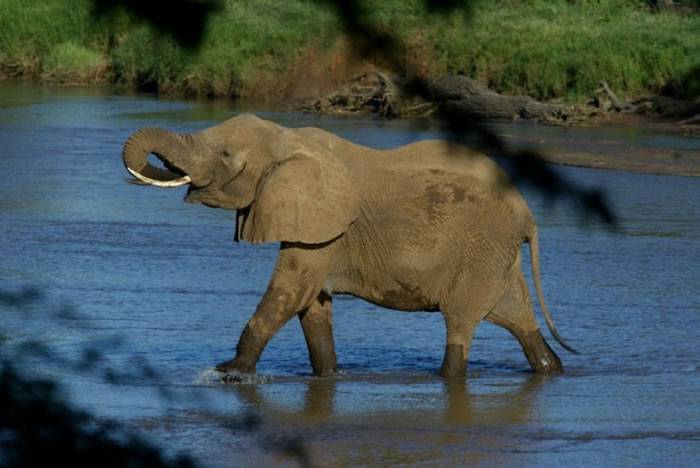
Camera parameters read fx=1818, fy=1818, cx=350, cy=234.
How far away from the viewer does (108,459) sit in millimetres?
3998

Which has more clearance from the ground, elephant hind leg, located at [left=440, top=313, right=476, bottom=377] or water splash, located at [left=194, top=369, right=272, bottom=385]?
elephant hind leg, located at [left=440, top=313, right=476, bottom=377]

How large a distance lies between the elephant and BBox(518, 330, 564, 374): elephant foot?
46 millimetres

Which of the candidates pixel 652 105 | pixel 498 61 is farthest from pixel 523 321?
pixel 498 61

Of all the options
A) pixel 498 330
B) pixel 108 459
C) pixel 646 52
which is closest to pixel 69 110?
pixel 646 52

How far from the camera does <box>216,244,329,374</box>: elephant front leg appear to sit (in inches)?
344

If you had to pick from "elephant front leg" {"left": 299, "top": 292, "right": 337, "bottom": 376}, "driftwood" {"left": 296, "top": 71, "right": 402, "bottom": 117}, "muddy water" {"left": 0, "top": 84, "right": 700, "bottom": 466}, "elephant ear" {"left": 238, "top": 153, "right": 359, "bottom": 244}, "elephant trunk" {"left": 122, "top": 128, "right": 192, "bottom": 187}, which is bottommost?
"driftwood" {"left": 296, "top": 71, "right": 402, "bottom": 117}

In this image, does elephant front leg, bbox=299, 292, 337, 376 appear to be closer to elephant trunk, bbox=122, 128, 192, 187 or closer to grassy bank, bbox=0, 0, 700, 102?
elephant trunk, bbox=122, 128, 192, 187

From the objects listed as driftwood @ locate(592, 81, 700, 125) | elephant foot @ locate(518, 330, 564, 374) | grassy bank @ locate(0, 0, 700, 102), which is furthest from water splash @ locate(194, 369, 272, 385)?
driftwood @ locate(592, 81, 700, 125)

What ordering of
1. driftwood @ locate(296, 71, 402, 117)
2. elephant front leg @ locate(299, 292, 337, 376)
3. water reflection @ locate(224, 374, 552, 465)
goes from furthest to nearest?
driftwood @ locate(296, 71, 402, 117), elephant front leg @ locate(299, 292, 337, 376), water reflection @ locate(224, 374, 552, 465)

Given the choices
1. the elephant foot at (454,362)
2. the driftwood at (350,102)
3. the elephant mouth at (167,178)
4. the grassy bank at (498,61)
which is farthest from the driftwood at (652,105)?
the elephant mouth at (167,178)

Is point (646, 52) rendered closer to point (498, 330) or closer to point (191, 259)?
point (191, 259)

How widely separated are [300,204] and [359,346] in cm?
187

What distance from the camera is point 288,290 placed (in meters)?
8.74

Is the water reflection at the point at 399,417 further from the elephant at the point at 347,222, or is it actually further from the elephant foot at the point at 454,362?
the elephant at the point at 347,222
